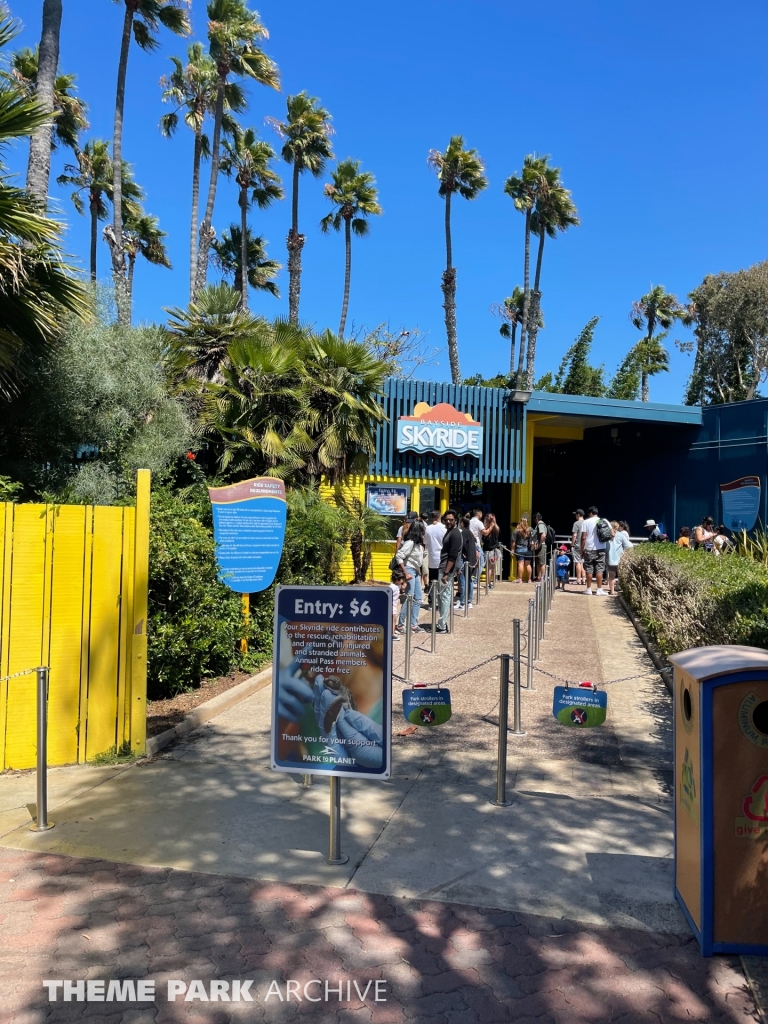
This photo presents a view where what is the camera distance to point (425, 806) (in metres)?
5.25

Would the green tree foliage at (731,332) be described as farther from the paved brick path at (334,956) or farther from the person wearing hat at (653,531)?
the paved brick path at (334,956)

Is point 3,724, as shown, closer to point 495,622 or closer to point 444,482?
point 495,622

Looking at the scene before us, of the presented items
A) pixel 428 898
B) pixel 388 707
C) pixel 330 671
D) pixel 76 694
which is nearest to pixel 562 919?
pixel 428 898

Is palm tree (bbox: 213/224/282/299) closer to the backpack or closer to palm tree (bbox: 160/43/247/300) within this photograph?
palm tree (bbox: 160/43/247/300)

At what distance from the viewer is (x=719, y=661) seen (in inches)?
141

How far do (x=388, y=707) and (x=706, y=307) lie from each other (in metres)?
46.1

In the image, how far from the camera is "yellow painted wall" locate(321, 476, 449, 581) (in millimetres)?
19438

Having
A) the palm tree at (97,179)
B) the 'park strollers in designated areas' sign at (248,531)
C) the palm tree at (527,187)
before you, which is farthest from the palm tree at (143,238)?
the 'park strollers in designated areas' sign at (248,531)

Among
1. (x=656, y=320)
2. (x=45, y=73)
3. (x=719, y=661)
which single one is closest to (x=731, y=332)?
(x=656, y=320)

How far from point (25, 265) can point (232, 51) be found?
67.5 ft

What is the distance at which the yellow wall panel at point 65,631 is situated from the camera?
5.73 meters

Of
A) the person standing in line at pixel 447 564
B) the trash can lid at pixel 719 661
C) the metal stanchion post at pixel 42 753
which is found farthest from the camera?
the person standing in line at pixel 447 564

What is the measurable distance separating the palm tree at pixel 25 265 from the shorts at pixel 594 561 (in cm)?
1277

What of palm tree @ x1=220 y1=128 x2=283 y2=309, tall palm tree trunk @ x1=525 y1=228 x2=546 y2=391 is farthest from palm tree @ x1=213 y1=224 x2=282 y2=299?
tall palm tree trunk @ x1=525 y1=228 x2=546 y2=391
